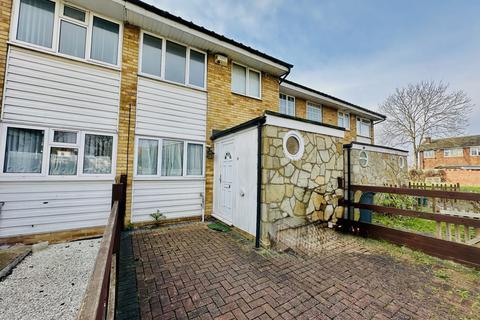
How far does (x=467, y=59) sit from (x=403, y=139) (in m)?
13.5

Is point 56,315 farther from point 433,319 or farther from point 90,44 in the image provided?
point 90,44

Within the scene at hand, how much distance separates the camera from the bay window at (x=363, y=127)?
1410 cm

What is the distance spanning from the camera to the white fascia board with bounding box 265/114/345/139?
14.8 feet

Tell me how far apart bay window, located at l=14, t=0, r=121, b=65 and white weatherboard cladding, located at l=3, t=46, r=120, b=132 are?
343mm

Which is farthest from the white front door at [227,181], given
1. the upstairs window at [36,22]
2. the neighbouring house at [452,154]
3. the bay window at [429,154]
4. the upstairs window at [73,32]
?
the bay window at [429,154]

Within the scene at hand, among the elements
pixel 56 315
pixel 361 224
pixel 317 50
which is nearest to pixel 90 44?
pixel 56 315

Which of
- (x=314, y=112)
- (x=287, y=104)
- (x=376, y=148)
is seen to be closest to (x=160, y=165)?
(x=287, y=104)

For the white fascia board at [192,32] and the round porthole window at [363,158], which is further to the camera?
the round porthole window at [363,158]

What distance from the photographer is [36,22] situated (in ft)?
15.6

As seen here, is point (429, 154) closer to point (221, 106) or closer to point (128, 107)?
point (221, 106)

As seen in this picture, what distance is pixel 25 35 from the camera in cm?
464

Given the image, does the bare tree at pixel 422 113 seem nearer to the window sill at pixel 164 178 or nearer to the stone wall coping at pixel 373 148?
the stone wall coping at pixel 373 148

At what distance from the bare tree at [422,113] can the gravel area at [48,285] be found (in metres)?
32.4

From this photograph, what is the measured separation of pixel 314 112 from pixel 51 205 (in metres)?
12.5
